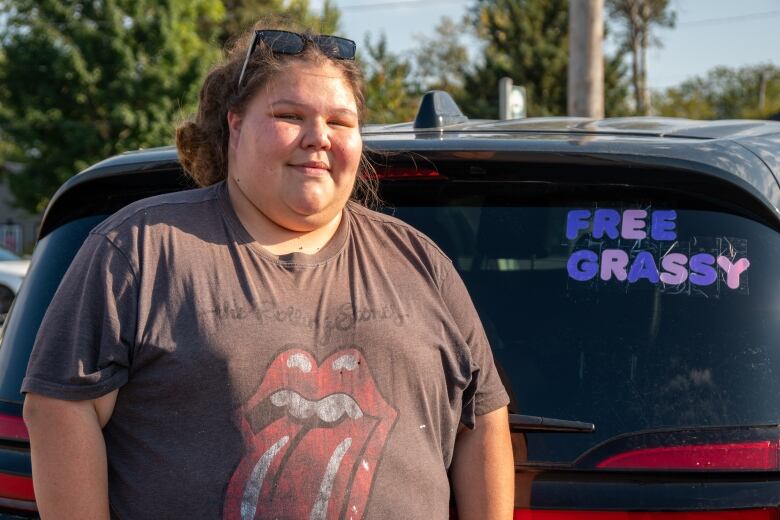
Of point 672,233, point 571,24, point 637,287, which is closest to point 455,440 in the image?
point 637,287

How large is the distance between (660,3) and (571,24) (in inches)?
1391

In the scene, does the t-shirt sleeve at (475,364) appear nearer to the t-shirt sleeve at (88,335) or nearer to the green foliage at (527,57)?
the t-shirt sleeve at (88,335)

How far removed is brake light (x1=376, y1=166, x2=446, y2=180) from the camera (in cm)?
238

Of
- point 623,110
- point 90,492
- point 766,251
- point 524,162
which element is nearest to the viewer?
point 90,492

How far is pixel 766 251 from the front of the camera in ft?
7.14

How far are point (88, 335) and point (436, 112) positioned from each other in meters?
1.28

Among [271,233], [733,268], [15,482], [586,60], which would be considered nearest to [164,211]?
[271,233]

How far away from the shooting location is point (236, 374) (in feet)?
6.25

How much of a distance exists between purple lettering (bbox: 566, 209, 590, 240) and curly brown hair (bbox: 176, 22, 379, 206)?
43 centimetres

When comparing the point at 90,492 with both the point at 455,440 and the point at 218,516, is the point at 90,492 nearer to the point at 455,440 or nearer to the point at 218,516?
the point at 218,516

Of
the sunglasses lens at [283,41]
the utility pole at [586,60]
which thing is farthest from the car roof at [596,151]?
the utility pole at [586,60]

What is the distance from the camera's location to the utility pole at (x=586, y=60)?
992 centimetres

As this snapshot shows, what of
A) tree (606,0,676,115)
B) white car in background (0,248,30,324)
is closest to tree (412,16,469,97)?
tree (606,0,676,115)

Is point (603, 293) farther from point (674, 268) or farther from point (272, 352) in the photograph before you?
point (272, 352)
